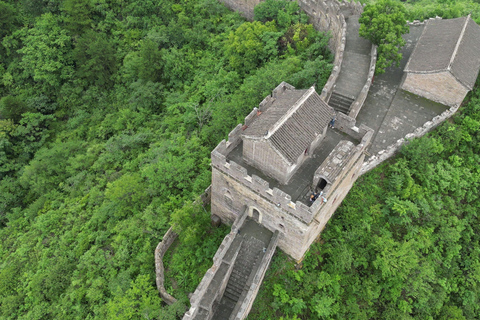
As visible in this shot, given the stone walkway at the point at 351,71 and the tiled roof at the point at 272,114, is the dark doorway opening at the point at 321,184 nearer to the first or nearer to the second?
the tiled roof at the point at 272,114

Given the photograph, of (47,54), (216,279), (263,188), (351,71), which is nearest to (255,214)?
(263,188)

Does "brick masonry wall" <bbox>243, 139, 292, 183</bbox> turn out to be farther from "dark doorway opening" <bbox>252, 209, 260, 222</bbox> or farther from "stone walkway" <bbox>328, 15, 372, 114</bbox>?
"stone walkway" <bbox>328, 15, 372, 114</bbox>

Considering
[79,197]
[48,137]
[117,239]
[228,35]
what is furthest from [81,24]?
[117,239]

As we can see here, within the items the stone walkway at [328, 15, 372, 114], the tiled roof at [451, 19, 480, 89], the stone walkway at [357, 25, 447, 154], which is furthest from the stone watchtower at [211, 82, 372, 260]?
the tiled roof at [451, 19, 480, 89]

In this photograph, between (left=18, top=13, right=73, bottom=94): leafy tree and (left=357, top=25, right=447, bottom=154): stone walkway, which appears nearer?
(left=357, top=25, right=447, bottom=154): stone walkway

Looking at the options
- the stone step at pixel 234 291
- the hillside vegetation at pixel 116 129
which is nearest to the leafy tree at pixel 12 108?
the hillside vegetation at pixel 116 129
